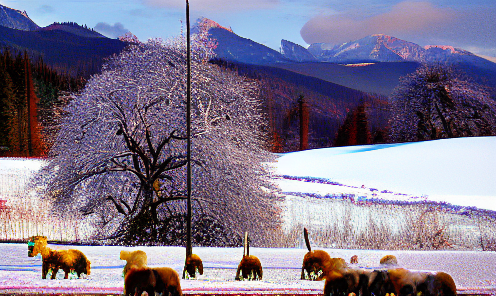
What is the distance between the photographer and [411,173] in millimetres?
37469

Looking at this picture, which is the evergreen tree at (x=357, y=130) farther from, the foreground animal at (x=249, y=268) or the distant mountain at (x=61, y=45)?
the distant mountain at (x=61, y=45)

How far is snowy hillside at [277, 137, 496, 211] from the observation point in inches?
1220

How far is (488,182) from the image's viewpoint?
32.6m

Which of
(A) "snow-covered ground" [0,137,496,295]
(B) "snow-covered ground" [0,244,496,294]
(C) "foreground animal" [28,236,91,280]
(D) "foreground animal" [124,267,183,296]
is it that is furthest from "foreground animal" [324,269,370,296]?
(C) "foreground animal" [28,236,91,280]

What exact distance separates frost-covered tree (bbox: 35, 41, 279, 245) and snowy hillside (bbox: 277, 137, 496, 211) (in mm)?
14383

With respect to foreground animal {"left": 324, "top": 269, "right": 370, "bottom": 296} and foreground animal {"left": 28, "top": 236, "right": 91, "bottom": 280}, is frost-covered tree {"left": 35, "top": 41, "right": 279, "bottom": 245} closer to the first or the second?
foreground animal {"left": 28, "top": 236, "right": 91, "bottom": 280}

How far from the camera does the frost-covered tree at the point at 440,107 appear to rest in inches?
1911

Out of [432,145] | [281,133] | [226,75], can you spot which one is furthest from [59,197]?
[281,133]

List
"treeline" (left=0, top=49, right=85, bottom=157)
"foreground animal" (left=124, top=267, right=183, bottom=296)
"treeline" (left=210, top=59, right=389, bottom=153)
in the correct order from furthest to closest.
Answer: "treeline" (left=210, top=59, right=389, bottom=153), "treeline" (left=0, top=49, right=85, bottom=157), "foreground animal" (left=124, top=267, right=183, bottom=296)

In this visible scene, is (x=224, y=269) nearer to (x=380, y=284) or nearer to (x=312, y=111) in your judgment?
(x=380, y=284)

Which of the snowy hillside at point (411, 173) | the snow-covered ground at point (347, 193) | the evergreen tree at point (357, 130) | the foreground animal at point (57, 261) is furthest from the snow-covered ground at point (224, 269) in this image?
the evergreen tree at point (357, 130)

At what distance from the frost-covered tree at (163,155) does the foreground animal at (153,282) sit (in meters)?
10.4

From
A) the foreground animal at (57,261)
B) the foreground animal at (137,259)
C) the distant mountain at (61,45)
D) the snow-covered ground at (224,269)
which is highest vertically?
the distant mountain at (61,45)

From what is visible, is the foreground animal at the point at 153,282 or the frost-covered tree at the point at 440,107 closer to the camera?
the foreground animal at the point at 153,282
